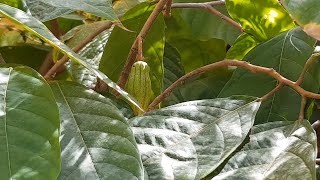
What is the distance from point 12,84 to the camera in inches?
26.6

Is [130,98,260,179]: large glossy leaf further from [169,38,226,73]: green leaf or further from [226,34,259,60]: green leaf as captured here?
[169,38,226,73]: green leaf

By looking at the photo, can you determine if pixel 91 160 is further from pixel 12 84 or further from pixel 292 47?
pixel 292 47

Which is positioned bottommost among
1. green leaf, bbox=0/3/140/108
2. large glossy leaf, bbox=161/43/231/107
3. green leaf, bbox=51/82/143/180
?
large glossy leaf, bbox=161/43/231/107

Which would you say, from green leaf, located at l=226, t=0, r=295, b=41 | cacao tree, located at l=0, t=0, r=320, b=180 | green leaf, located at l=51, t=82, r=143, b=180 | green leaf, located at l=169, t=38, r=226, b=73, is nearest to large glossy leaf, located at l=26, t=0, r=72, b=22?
cacao tree, located at l=0, t=0, r=320, b=180

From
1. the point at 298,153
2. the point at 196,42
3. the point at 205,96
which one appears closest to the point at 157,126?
the point at 298,153

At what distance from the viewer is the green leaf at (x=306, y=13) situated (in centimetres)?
67

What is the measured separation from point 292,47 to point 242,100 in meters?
0.20

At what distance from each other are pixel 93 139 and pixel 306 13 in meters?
0.29

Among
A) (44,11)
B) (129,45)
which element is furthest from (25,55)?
(44,11)

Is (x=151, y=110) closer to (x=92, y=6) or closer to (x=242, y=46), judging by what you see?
(x=92, y=6)

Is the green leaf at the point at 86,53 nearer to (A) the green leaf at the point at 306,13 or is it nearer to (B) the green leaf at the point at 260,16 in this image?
(B) the green leaf at the point at 260,16

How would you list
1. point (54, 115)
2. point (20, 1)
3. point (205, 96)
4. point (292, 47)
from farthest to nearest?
Result: point (205, 96)
point (292, 47)
point (20, 1)
point (54, 115)

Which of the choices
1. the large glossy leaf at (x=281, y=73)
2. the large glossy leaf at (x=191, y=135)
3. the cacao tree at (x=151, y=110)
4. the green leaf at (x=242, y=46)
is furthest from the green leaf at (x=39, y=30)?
the green leaf at (x=242, y=46)

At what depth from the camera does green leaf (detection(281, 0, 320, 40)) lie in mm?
671
